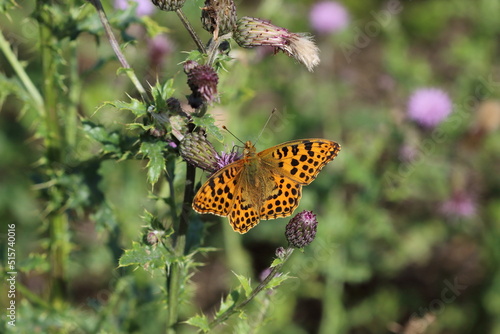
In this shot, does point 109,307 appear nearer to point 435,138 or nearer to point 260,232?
point 260,232

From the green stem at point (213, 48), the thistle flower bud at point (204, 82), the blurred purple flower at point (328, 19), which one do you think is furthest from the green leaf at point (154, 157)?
the blurred purple flower at point (328, 19)

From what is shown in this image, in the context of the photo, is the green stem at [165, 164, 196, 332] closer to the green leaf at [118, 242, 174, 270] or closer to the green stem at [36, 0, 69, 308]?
the green leaf at [118, 242, 174, 270]

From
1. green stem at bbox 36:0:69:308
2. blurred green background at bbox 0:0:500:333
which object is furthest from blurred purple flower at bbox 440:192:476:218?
green stem at bbox 36:0:69:308

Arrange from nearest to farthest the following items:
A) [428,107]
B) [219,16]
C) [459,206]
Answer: [219,16] < [428,107] < [459,206]

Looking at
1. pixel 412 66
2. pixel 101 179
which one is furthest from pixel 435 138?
pixel 101 179

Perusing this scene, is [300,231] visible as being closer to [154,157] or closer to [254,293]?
[254,293]

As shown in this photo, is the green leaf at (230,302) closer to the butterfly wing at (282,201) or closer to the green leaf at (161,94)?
the butterfly wing at (282,201)

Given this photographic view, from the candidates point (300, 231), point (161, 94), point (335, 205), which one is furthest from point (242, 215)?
point (335, 205)
